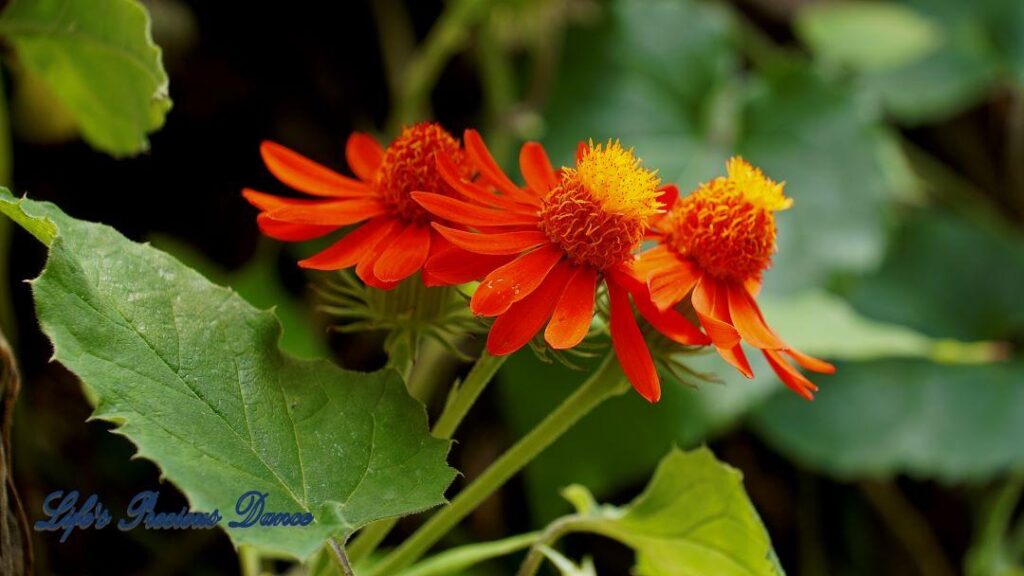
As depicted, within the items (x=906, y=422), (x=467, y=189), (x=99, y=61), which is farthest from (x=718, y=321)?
(x=906, y=422)

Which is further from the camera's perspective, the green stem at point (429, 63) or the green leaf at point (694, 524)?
the green stem at point (429, 63)

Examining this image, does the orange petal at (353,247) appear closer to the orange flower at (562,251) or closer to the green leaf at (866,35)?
the orange flower at (562,251)

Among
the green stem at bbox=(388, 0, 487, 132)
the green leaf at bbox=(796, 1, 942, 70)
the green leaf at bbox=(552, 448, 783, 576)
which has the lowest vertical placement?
the green leaf at bbox=(796, 1, 942, 70)

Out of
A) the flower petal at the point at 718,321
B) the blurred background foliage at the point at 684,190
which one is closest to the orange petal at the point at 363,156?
the flower petal at the point at 718,321

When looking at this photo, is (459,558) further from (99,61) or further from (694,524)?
(99,61)

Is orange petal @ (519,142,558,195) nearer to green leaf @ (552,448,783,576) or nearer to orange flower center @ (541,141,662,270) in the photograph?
orange flower center @ (541,141,662,270)

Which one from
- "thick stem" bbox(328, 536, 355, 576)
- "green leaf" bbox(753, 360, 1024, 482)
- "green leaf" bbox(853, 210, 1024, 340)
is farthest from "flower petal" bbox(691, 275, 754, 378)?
"green leaf" bbox(853, 210, 1024, 340)
